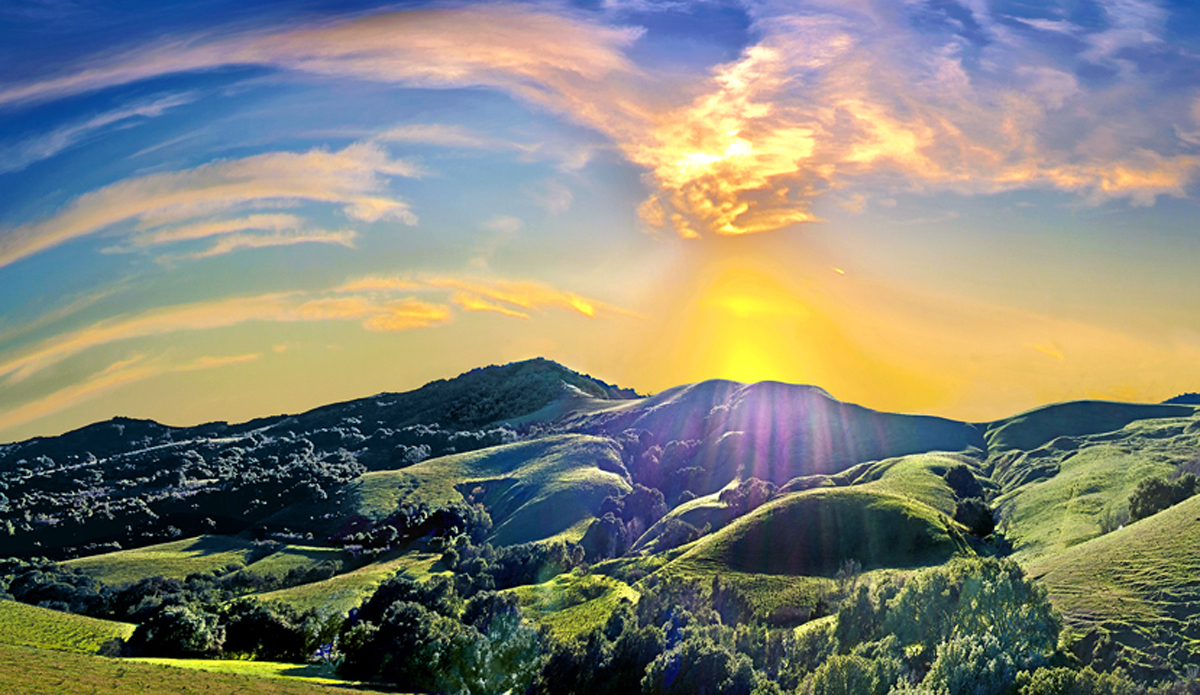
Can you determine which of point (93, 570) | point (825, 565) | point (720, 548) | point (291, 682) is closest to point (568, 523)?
point (720, 548)

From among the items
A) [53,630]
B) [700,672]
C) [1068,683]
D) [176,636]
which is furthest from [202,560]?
[1068,683]

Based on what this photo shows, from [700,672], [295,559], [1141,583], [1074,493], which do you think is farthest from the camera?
[295,559]

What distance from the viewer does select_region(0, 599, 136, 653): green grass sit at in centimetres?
8781

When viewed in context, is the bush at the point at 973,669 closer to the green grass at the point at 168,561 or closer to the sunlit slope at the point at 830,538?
the sunlit slope at the point at 830,538

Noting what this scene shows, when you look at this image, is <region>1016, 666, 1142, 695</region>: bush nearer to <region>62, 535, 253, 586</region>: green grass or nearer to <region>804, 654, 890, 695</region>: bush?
<region>804, 654, 890, 695</region>: bush

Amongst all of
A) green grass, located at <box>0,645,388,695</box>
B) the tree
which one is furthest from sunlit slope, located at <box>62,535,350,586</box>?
green grass, located at <box>0,645,388,695</box>

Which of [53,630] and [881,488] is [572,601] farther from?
[881,488]

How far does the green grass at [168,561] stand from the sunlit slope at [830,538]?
116128 millimetres

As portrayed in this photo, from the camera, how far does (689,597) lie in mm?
88375

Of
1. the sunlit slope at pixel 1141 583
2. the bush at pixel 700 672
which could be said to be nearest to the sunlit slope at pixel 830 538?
the sunlit slope at pixel 1141 583

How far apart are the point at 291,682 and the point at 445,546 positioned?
10808cm

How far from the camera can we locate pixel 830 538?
119m

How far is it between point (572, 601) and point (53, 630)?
65.8m

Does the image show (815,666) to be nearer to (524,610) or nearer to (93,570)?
(524,610)
